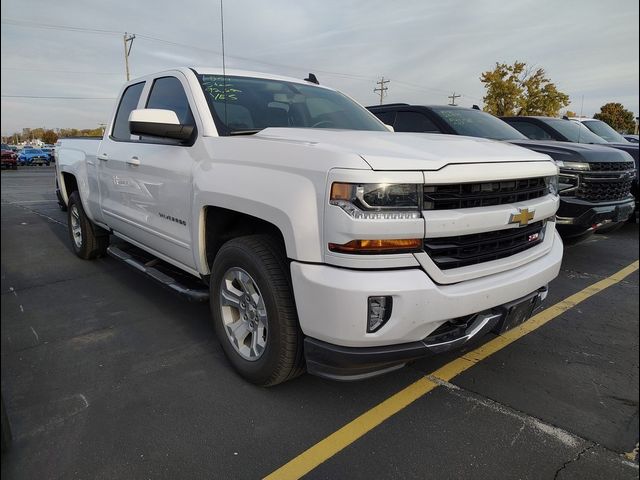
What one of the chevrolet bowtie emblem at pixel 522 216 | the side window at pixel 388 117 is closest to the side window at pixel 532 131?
Result: the side window at pixel 388 117

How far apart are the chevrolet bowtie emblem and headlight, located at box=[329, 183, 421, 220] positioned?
696 mm

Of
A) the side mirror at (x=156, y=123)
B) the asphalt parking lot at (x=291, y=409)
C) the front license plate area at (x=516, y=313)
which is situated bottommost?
the asphalt parking lot at (x=291, y=409)

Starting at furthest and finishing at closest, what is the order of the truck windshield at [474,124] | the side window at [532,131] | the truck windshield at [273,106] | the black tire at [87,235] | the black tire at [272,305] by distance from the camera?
the side window at [532,131]
the truck windshield at [474,124]
the black tire at [87,235]
the truck windshield at [273,106]
the black tire at [272,305]

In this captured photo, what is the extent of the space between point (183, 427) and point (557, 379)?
231 cm

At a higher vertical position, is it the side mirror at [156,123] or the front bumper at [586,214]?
the side mirror at [156,123]

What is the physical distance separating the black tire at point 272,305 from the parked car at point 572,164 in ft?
8.53

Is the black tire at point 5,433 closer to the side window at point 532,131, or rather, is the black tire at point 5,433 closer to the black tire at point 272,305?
the black tire at point 272,305

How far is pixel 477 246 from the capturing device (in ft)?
8.21

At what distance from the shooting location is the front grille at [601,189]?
4984 millimetres

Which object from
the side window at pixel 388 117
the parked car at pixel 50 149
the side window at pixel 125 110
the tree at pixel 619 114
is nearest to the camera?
the tree at pixel 619 114

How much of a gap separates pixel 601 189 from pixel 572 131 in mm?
3499

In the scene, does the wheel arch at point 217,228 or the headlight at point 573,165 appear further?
the headlight at point 573,165

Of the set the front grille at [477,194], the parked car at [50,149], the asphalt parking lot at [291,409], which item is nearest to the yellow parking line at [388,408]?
the asphalt parking lot at [291,409]

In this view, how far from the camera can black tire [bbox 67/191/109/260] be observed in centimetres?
565
